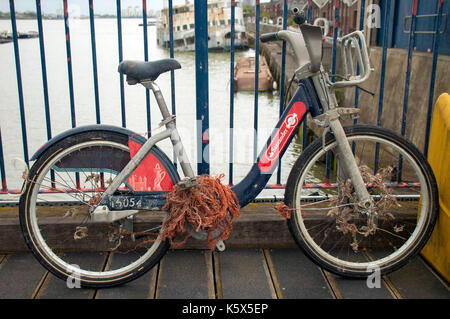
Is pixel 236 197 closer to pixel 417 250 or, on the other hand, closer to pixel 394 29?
pixel 417 250

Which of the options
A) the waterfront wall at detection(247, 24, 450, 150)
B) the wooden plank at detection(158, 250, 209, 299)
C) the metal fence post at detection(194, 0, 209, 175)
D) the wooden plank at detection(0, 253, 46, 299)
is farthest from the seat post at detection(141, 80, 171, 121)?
the waterfront wall at detection(247, 24, 450, 150)

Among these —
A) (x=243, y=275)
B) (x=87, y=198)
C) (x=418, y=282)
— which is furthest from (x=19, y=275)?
(x=418, y=282)

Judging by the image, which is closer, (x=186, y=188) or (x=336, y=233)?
(x=186, y=188)

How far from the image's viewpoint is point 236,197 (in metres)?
2.45

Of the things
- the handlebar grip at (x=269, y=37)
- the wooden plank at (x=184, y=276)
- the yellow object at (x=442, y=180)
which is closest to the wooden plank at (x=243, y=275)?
the wooden plank at (x=184, y=276)

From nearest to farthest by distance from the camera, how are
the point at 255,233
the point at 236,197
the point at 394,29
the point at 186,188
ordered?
1. the point at 186,188
2. the point at 236,197
3. the point at 255,233
4. the point at 394,29

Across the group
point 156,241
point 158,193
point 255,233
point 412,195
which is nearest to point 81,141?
point 158,193

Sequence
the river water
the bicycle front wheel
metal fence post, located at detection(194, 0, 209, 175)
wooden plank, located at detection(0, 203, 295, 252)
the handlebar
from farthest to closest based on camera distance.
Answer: the river water, wooden plank, located at detection(0, 203, 295, 252), metal fence post, located at detection(194, 0, 209, 175), the bicycle front wheel, the handlebar

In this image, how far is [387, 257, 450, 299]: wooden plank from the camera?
2340mm

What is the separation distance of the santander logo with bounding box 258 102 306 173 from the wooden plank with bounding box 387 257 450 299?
883 mm

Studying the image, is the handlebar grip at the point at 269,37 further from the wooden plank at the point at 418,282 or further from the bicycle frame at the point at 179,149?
the wooden plank at the point at 418,282

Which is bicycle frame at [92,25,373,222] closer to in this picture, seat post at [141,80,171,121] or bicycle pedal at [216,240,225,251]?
seat post at [141,80,171,121]

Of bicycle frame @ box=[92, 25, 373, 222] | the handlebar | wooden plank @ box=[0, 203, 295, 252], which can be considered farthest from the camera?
wooden plank @ box=[0, 203, 295, 252]

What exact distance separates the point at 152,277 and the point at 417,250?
1393 mm
